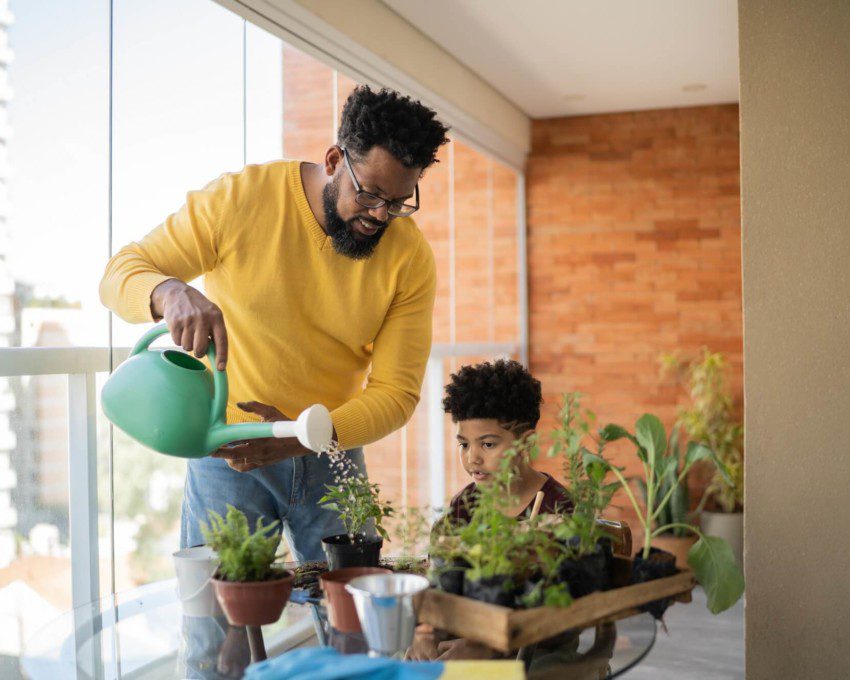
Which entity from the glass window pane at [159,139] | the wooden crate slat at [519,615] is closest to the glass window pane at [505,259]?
the glass window pane at [159,139]

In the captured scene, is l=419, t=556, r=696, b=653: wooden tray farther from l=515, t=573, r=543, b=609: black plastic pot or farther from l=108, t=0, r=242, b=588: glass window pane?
l=108, t=0, r=242, b=588: glass window pane

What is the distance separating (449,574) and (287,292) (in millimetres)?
770

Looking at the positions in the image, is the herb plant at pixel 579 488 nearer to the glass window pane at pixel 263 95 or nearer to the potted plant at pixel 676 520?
the glass window pane at pixel 263 95

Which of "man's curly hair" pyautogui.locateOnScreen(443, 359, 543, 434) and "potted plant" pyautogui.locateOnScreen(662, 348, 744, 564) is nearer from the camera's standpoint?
"man's curly hair" pyautogui.locateOnScreen(443, 359, 543, 434)

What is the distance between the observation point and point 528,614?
44.1 inches

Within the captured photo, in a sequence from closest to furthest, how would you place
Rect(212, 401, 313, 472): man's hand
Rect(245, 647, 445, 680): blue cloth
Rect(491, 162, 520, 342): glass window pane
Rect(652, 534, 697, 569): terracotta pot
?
Rect(245, 647, 445, 680): blue cloth < Rect(212, 401, 313, 472): man's hand < Rect(652, 534, 697, 569): terracotta pot < Rect(491, 162, 520, 342): glass window pane

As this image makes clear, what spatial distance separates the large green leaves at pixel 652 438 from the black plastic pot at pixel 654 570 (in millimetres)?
154

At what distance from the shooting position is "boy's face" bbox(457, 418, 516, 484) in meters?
2.08

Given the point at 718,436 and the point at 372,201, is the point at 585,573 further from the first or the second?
the point at 718,436

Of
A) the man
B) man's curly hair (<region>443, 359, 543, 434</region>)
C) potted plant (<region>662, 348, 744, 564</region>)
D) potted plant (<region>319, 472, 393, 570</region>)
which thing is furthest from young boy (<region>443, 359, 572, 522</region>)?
potted plant (<region>662, 348, 744, 564</region>)

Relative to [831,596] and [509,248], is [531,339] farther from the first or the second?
[831,596]

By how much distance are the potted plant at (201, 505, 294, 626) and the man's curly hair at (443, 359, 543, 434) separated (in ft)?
3.15

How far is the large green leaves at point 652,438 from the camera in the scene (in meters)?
1.41

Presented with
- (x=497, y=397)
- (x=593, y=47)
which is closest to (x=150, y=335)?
(x=497, y=397)
